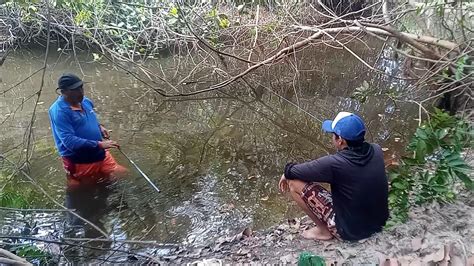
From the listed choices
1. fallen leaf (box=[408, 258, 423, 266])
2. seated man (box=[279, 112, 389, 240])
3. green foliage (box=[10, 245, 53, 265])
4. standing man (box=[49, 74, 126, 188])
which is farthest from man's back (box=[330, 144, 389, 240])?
standing man (box=[49, 74, 126, 188])

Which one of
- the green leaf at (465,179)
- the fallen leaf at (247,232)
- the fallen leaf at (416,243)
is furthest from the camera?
the fallen leaf at (247,232)

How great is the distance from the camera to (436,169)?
4.12 metres

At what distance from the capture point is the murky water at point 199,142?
530 centimetres

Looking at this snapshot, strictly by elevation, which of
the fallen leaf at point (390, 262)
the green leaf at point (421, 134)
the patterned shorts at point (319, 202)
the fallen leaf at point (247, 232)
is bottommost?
the fallen leaf at point (247, 232)

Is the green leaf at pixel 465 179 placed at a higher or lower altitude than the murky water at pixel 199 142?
higher

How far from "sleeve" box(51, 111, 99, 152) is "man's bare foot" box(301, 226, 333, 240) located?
252 cm

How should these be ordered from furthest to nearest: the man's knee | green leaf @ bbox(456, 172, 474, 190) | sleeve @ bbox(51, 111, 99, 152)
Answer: sleeve @ bbox(51, 111, 99, 152)
the man's knee
green leaf @ bbox(456, 172, 474, 190)

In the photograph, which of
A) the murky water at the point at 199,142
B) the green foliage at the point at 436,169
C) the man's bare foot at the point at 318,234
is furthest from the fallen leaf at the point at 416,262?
the murky water at the point at 199,142

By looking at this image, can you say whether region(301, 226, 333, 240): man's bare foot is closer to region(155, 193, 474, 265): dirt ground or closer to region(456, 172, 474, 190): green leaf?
region(155, 193, 474, 265): dirt ground

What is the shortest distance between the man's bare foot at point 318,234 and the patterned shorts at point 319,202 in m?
0.07

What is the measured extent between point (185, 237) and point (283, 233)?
3.50 feet

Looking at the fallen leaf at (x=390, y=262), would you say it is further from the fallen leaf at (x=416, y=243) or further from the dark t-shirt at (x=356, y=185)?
the dark t-shirt at (x=356, y=185)

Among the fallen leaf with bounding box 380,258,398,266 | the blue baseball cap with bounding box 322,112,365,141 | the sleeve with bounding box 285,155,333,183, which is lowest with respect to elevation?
the fallen leaf with bounding box 380,258,398,266

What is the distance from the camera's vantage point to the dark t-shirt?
3.70 meters
